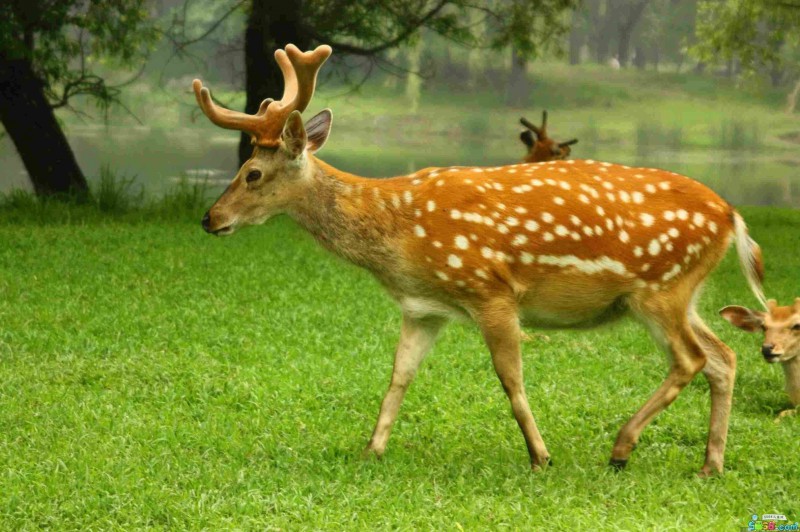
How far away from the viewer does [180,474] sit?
205 inches

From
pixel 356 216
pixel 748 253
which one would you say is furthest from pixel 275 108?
pixel 748 253

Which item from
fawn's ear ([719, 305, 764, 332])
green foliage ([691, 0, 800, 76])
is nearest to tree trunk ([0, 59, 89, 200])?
fawn's ear ([719, 305, 764, 332])

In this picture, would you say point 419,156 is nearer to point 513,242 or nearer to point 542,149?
point 542,149

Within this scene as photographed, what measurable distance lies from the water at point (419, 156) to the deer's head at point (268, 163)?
2032cm

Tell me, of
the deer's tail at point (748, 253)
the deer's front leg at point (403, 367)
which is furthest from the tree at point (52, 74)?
the deer's tail at point (748, 253)

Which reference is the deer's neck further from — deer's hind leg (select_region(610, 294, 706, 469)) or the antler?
deer's hind leg (select_region(610, 294, 706, 469))

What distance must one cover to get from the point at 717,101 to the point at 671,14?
4326 mm

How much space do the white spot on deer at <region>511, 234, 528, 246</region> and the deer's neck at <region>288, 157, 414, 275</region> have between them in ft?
1.44

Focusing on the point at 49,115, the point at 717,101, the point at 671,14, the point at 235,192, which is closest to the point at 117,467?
the point at 235,192

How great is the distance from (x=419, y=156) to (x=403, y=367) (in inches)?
1099

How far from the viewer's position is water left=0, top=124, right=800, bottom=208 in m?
28.0

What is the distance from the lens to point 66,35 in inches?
572

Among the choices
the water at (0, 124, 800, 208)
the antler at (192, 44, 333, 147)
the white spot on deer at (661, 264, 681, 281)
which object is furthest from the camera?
the water at (0, 124, 800, 208)

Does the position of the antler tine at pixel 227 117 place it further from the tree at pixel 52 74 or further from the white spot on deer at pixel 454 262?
the tree at pixel 52 74
